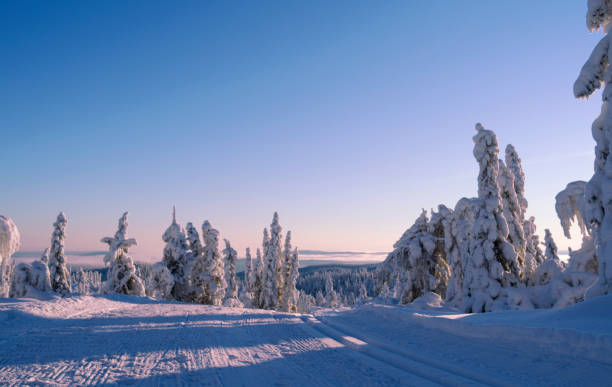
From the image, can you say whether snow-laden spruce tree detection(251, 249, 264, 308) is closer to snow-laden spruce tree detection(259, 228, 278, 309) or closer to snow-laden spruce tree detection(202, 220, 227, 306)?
snow-laden spruce tree detection(259, 228, 278, 309)

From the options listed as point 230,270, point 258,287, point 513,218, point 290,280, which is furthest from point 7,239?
point 290,280

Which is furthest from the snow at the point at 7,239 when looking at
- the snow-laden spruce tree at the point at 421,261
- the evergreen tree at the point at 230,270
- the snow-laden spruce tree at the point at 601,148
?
the evergreen tree at the point at 230,270

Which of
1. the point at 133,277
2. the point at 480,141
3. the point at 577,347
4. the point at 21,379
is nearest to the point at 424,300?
the point at 480,141

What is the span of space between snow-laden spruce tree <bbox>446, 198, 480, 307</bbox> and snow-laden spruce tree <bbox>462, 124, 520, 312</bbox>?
96cm

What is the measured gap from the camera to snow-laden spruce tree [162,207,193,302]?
30.1 meters

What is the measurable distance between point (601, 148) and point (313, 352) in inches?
437

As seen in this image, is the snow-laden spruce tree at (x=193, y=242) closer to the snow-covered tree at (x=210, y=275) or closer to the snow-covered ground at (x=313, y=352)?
the snow-covered tree at (x=210, y=275)

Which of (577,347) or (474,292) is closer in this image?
(577,347)

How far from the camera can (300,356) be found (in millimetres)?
7012

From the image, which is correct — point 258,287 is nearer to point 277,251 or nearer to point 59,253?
point 277,251

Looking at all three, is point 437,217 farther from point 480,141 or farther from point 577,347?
point 577,347

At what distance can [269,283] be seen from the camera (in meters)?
39.7

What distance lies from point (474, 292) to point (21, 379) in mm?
19557

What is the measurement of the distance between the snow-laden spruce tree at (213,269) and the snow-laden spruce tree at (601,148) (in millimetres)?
27871
